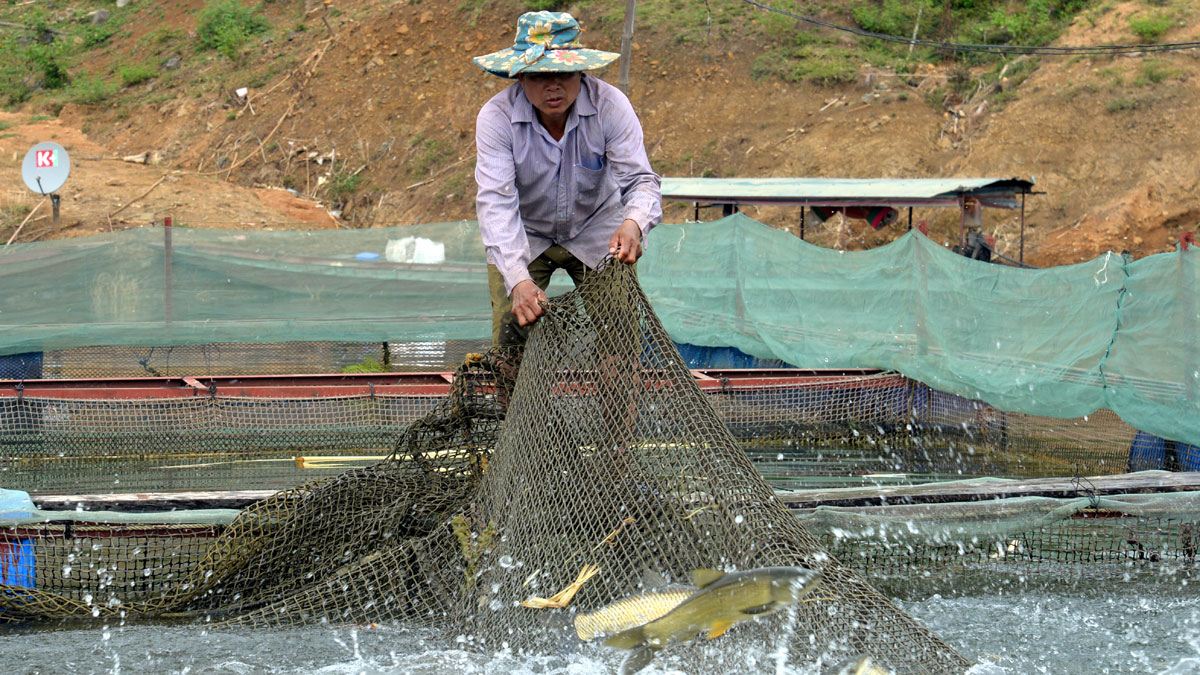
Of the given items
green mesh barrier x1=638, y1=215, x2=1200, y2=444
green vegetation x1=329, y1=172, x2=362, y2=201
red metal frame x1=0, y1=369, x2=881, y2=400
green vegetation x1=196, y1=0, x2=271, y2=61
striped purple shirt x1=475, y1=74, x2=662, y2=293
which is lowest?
red metal frame x1=0, y1=369, x2=881, y2=400

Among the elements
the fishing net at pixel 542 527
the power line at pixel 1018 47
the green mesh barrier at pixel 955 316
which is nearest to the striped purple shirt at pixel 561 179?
the fishing net at pixel 542 527

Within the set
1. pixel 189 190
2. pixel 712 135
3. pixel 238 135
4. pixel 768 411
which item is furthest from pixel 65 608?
pixel 238 135

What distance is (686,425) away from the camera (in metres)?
3.46

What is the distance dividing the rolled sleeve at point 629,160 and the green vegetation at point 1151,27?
2268cm

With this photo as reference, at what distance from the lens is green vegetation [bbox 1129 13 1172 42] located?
22.9m

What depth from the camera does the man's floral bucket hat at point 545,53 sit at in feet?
12.8

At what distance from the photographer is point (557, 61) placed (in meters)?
3.93

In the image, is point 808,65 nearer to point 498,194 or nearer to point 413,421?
point 413,421

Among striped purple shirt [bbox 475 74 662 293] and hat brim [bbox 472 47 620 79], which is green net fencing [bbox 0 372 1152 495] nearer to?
striped purple shirt [bbox 475 74 662 293]

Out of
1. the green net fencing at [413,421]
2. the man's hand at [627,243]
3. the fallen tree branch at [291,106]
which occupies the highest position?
the fallen tree branch at [291,106]

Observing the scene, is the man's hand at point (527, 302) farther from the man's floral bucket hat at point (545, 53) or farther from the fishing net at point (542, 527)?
the man's floral bucket hat at point (545, 53)

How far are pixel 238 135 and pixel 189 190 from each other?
5620 millimetres

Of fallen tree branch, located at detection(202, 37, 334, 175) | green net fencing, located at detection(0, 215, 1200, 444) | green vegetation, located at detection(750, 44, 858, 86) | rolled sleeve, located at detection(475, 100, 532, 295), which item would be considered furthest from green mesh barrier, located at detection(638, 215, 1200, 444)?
fallen tree branch, located at detection(202, 37, 334, 175)

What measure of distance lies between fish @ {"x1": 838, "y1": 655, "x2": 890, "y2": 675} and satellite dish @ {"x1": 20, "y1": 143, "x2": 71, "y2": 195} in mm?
16725
